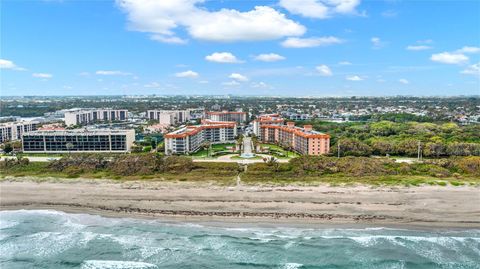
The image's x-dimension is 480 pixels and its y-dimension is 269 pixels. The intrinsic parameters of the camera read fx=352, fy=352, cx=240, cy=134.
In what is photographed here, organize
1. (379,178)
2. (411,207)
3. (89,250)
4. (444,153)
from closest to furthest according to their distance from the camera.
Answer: (89,250) → (411,207) → (379,178) → (444,153)

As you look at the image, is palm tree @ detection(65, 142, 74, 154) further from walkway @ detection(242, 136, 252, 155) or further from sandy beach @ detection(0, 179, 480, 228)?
walkway @ detection(242, 136, 252, 155)

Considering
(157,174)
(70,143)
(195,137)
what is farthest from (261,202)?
(70,143)

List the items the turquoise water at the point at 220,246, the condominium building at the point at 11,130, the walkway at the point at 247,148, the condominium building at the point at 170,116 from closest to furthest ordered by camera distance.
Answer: the turquoise water at the point at 220,246, the walkway at the point at 247,148, the condominium building at the point at 11,130, the condominium building at the point at 170,116

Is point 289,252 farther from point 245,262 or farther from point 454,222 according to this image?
point 454,222

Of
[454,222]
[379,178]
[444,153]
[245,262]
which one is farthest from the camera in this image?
[444,153]

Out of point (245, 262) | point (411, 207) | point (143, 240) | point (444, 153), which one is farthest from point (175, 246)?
point (444, 153)

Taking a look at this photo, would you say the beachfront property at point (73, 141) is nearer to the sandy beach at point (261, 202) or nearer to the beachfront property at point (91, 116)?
the sandy beach at point (261, 202)

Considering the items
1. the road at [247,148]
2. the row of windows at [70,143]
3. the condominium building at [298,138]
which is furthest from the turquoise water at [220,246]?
the row of windows at [70,143]
